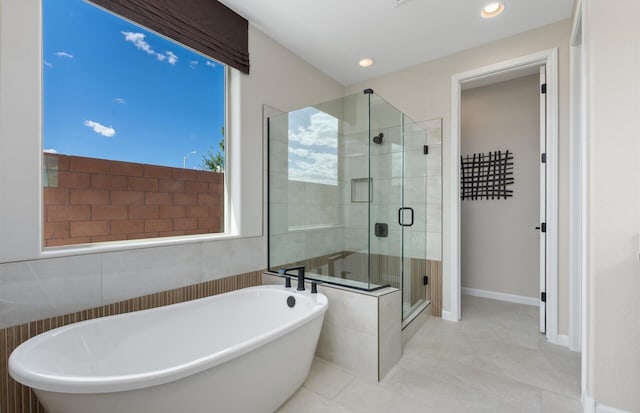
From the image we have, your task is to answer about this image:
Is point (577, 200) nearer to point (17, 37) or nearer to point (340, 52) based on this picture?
point (340, 52)

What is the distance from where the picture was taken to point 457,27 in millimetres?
2436

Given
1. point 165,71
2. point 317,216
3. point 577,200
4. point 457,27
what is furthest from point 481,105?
point 165,71

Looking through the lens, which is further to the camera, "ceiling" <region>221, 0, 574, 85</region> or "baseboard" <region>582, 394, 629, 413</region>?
"ceiling" <region>221, 0, 574, 85</region>

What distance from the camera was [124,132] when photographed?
5.99ft

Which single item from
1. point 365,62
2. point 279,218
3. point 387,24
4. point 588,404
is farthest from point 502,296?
point 387,24

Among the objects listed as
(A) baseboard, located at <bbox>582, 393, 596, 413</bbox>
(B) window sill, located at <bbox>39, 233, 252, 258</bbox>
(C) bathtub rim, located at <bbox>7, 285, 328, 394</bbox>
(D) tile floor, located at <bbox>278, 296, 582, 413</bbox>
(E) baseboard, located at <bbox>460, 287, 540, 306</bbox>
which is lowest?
(D) tile floor, located at <bbox>278, 296, 582, 413</bbox>

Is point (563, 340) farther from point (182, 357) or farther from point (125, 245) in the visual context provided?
point (125, 245)

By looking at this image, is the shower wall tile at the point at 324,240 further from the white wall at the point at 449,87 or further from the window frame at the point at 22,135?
the window frame at the point at 22,135

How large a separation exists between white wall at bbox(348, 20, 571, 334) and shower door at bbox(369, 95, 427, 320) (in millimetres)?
237

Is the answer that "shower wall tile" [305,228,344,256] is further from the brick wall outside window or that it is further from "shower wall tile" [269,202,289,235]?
the brick wall outside window

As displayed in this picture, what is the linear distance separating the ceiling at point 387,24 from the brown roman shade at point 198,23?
0.12 meters

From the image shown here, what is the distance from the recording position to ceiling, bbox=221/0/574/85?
2168mm

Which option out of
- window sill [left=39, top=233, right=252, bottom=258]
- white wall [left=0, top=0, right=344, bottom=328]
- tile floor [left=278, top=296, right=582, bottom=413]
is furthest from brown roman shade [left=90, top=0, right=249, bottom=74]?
tile floor [left=278, top=296, right=582, bottom=413]

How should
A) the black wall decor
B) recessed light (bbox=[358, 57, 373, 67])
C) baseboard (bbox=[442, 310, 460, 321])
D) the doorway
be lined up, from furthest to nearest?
the black wall decor, the doorway, recessed light (bbox=[358, 57, 373, 67]), baseboard (bbox=[442, 310, 460, 321])
